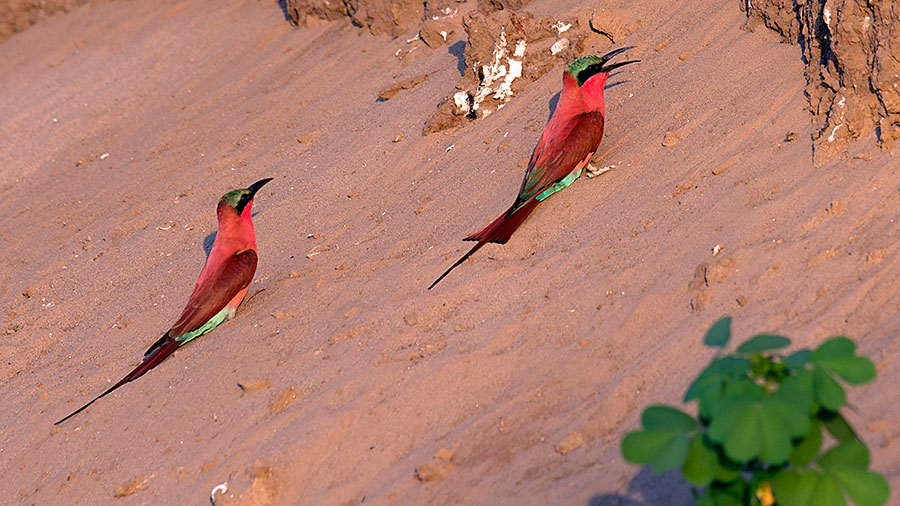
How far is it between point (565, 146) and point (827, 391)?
8.83 ft

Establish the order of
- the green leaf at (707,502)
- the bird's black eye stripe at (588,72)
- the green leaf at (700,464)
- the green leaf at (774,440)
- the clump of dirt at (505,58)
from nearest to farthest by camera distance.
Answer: the green leaf at (774,440), the green leaf at (700,464), the green leaf at (707,502), the bird's black eye stripe at (588,72), the clump of dirt at (505,58)

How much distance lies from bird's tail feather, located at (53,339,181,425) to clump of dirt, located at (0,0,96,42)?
7518mm

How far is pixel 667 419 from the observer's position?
1.68 meters

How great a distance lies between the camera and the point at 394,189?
498 centimetres

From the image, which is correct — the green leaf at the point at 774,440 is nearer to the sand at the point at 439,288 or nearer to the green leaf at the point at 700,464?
the green leaf at the point at 700,464

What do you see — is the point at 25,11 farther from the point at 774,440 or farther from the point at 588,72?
the point at 774,440

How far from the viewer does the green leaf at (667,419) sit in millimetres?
1674

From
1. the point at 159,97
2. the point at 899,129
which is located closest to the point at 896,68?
the point at 899,129

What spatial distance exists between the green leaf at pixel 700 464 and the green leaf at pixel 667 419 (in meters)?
0.04

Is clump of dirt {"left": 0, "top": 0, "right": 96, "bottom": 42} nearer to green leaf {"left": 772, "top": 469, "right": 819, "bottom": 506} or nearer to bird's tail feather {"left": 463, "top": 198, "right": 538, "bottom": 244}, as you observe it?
bird's tail feather {"left": 463, "top": 198, "right": 538, "bottom": 244}

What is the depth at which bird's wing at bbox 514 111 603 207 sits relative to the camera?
13.5 ft

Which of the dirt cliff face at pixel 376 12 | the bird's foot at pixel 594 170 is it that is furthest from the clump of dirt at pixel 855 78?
the dirt cliff face at pixel 376 12

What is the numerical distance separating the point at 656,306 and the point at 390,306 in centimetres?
121

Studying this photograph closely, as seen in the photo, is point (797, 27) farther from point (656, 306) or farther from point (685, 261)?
point (656, 306)
